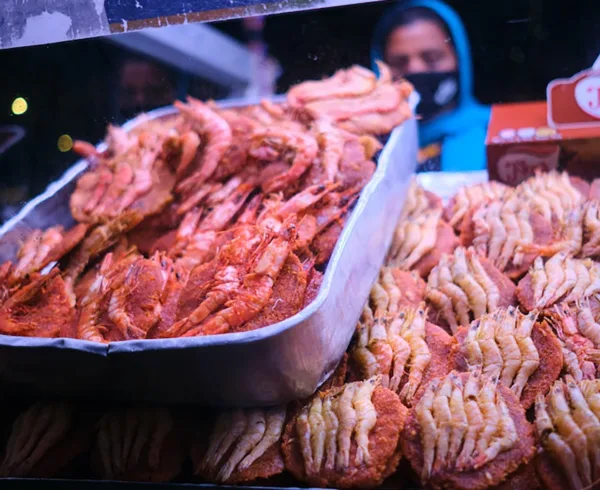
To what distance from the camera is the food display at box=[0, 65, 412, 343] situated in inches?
75.4

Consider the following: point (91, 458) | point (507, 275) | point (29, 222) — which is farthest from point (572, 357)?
point (29, 222)

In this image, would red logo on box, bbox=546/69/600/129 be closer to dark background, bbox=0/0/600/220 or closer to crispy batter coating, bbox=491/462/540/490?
dark background, bbox=0/0/600/220

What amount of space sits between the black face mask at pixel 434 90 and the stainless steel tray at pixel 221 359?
3.58ft

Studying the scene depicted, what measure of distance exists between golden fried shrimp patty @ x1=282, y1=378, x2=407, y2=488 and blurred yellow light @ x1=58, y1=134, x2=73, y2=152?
164cm

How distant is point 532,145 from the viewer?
107 inches

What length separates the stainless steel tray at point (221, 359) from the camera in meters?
1.59

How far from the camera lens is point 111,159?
115 inches

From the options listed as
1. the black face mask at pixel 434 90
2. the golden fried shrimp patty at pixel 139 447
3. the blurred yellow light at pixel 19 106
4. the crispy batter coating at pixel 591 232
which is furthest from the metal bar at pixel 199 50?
the crispy batter coating at pixel 591 232

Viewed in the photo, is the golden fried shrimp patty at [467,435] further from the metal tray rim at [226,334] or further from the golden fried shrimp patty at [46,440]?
the golden fried shrimp patty at [46,440]

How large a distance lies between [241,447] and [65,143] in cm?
165

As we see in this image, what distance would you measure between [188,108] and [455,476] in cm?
219

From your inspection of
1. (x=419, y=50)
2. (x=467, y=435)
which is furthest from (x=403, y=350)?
(x=419, y=50)

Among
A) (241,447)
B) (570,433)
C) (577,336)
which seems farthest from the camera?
(577,336)

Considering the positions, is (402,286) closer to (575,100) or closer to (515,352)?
(515,352)
